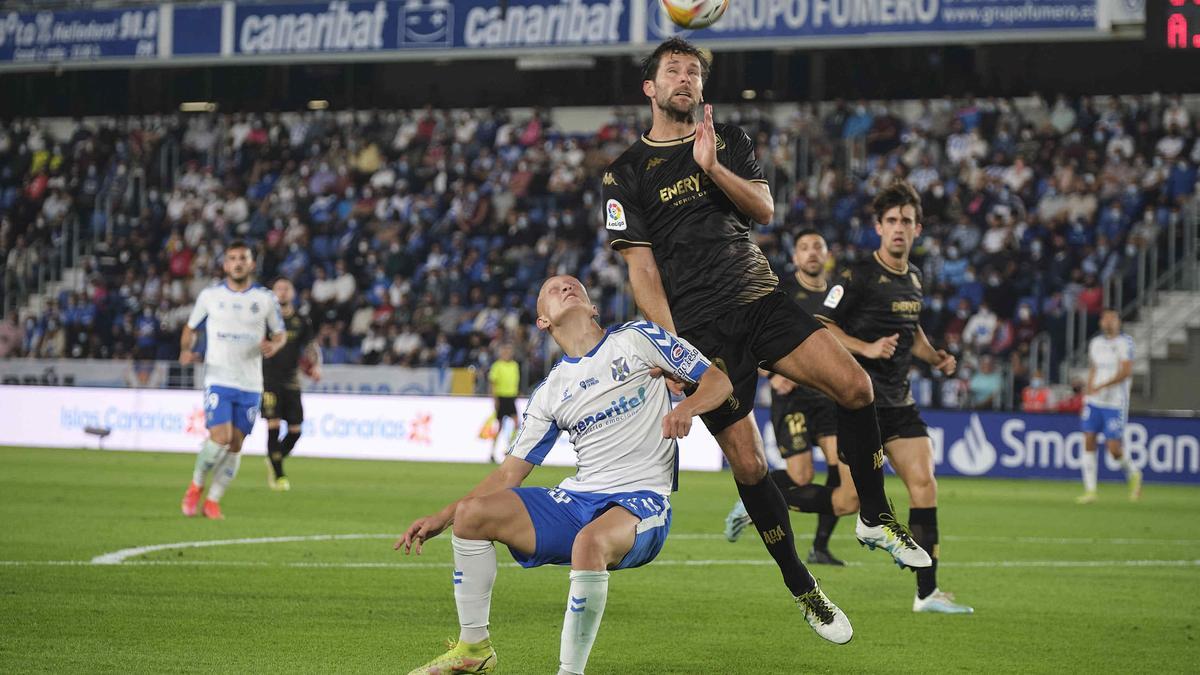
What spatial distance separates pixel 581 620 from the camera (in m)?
5.68

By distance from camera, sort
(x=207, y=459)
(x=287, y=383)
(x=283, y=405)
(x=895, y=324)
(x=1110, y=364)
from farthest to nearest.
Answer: (x=1110, y=364) < (x=287, y=383) < (x=283, y=405) < (x=207, y=459) < (x=895, y=324)

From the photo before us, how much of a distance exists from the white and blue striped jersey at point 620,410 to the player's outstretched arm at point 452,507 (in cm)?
6

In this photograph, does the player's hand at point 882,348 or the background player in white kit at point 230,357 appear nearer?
the player's hand at point 882,348

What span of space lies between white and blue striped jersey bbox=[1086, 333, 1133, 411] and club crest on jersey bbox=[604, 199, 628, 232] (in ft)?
44.3

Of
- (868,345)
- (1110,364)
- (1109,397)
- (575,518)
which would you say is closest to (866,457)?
(868,345)

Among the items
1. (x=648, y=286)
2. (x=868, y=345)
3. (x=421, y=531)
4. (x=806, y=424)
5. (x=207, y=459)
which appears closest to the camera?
(x=421, y=531)

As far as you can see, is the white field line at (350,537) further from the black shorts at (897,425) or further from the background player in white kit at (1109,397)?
the background player in white kit at (1109,397)

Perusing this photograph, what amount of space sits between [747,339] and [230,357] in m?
8.13

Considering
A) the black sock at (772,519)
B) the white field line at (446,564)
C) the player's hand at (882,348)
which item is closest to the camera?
the black sock at (772,519)

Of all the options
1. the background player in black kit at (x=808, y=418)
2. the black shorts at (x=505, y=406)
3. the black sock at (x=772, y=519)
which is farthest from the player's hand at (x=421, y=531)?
the black shorts at (x=505, y=406)

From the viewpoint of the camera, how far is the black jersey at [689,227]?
7305 millimetres

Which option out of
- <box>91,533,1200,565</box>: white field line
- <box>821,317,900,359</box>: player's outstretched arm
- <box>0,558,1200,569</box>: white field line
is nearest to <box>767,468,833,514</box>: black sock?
<box>0,558,1200,569</box>: white field line

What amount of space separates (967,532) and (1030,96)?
1930 centimetres

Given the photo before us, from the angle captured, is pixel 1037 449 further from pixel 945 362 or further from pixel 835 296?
pixel 835 296
